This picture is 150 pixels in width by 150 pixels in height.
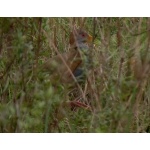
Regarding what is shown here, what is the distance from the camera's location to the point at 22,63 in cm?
207

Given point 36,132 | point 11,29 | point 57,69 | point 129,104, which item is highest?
point 11,29

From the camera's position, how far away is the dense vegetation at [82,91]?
5.78ft

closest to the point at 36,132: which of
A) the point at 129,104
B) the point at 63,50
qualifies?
the point at 129,104

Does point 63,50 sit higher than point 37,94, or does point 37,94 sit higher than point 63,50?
point 63,50

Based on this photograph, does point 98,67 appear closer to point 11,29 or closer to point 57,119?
point 57,119

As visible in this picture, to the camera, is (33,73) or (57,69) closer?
(57,69)

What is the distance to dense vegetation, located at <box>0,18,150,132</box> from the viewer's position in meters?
1.76

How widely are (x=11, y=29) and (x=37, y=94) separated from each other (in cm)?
59

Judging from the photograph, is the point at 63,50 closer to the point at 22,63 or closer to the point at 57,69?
the point at 22,63

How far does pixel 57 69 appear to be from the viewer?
6.06ft

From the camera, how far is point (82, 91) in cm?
216

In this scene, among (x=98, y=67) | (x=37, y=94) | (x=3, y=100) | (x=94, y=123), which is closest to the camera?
(x=37, y=94)

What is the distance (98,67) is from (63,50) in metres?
0.97

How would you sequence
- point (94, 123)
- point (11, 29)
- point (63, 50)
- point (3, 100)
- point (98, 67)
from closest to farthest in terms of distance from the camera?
point (94, 123) < point (98, 67) < point (11, 29) < point (3, 100) < point (63, 50)
